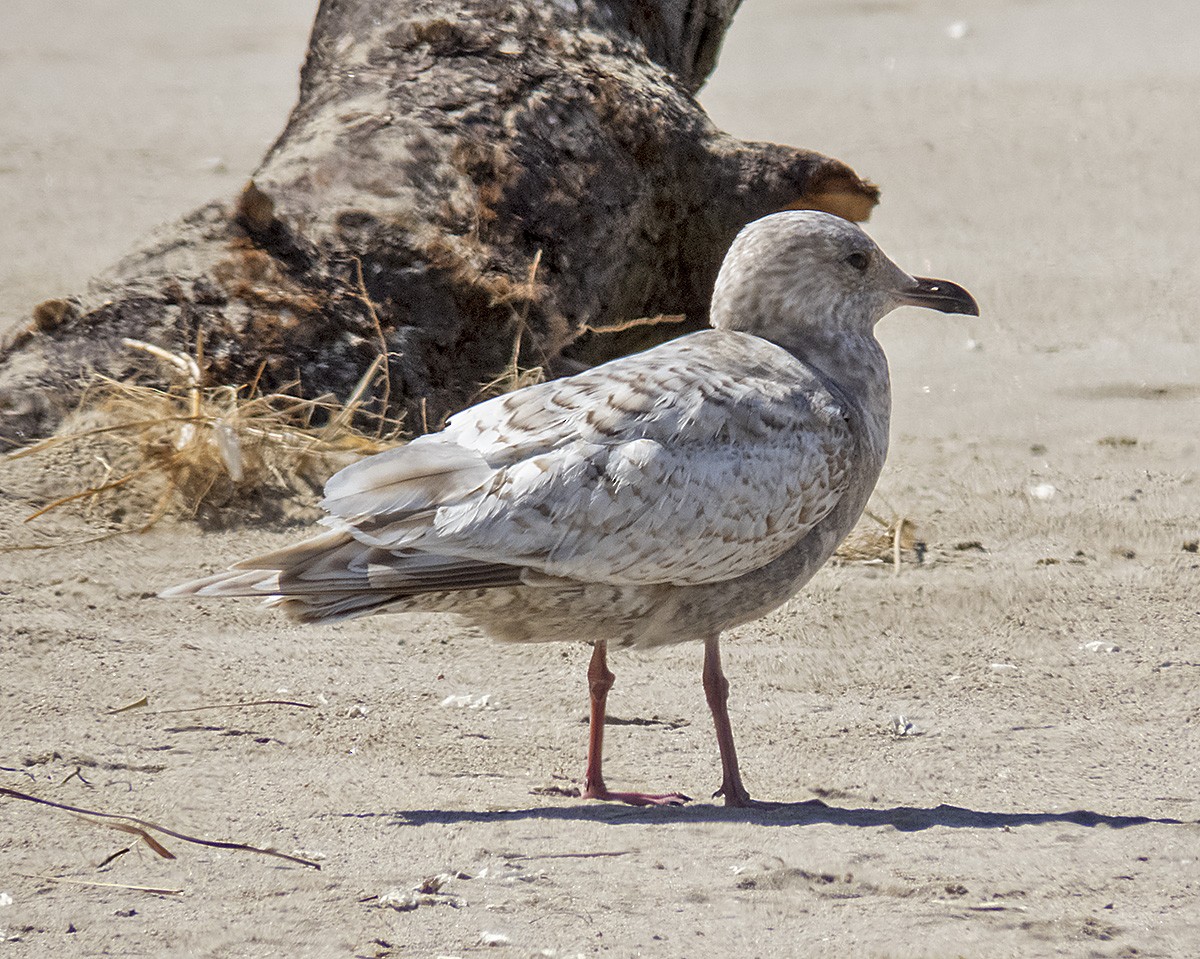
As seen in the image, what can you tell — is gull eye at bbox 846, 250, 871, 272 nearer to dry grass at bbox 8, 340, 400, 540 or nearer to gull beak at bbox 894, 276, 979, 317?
gull beak at bbox 894, 276, 979, 317

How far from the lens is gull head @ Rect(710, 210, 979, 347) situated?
4602 mm

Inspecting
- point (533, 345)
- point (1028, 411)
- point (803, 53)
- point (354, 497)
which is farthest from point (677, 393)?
point (803, 53)

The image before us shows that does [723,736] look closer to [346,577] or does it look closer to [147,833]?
[346,577]

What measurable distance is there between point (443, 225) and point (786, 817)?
3.33 m

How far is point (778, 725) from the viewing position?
4.78m

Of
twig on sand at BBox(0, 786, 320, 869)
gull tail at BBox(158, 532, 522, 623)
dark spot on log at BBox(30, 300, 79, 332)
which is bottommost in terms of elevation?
twig on sand at BBox(0, 786, 320, 869)

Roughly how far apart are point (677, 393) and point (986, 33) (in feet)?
→ 39.2

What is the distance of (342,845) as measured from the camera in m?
3.64

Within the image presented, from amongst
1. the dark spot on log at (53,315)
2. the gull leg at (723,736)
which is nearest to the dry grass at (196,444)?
the dark spot on log at (53,315)

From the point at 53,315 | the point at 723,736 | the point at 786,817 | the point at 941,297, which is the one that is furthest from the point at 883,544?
the point at 53,315

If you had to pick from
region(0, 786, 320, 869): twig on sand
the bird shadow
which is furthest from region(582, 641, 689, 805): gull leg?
region(0, 786, 320, 869): twig on sand

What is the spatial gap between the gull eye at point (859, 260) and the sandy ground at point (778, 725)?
135 cm

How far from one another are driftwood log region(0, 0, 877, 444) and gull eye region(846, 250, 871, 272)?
6.33 ft

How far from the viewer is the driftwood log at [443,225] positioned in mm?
6258
